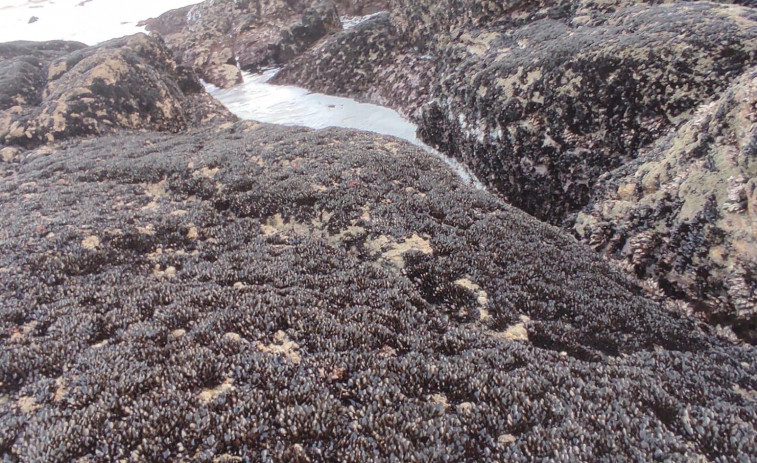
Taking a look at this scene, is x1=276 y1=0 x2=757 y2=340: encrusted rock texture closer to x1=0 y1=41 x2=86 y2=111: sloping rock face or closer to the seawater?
the seawater

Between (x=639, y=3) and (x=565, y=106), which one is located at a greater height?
(x=639, y=3)

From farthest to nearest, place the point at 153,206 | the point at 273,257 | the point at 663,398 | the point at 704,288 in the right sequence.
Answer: the point at 153,206
the point at 273,257
the point at 704,288
the point at 663,398

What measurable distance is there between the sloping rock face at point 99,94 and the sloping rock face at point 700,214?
719 inches

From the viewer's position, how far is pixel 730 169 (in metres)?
6.39

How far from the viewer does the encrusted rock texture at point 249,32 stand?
90.8 feet

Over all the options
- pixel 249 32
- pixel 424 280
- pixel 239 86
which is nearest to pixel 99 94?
pixel 239 86

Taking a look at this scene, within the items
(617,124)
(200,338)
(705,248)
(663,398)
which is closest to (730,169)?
(705,248)

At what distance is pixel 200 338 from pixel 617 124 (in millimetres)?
10451

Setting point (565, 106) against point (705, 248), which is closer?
point (705, 248)

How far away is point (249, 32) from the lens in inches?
1292

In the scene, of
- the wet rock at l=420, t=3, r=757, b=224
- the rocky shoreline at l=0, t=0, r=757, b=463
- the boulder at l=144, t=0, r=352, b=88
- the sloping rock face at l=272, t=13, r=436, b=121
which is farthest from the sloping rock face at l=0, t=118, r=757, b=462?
the boulder at l=144, t=0, r=352, b=88

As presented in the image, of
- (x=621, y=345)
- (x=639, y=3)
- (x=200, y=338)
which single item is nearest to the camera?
(x=200, y=338)

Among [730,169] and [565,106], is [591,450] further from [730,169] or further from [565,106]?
[565,106]

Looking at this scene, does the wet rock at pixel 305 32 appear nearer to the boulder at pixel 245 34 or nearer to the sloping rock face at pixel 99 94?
the boulder at pixel 245 34
